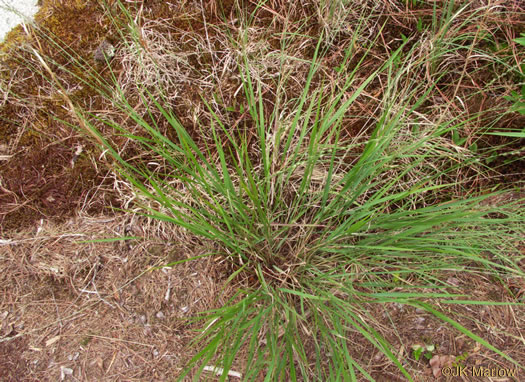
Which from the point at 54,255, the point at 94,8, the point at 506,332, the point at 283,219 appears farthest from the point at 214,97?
the point at 506,332

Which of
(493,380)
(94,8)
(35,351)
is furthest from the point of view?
(94,8)

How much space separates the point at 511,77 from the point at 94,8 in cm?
183

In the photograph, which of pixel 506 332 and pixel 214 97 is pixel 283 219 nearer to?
pixel 214 97

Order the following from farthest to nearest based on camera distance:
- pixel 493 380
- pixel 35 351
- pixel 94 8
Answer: pixel 94 8, pixel 35 351, pixel 493 380

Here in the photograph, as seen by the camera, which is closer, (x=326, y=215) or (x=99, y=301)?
(x=326, y=215)

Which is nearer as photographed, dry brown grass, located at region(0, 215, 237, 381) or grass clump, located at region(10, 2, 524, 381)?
grass clump, located at region(10, 2, 524, 381)

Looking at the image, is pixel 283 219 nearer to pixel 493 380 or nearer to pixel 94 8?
pixel 493 380

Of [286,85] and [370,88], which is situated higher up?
[286,85]

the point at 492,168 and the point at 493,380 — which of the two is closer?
the point at 493,380

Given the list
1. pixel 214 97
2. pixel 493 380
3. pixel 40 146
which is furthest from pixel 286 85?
pixel 493 380

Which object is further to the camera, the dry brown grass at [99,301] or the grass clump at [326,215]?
the dry brown grass at [99,301]

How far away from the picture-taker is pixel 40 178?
4.77 ft

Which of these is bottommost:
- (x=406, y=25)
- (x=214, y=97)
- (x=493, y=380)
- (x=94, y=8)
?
(x=493, y=380)

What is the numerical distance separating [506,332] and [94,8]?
2.22m
